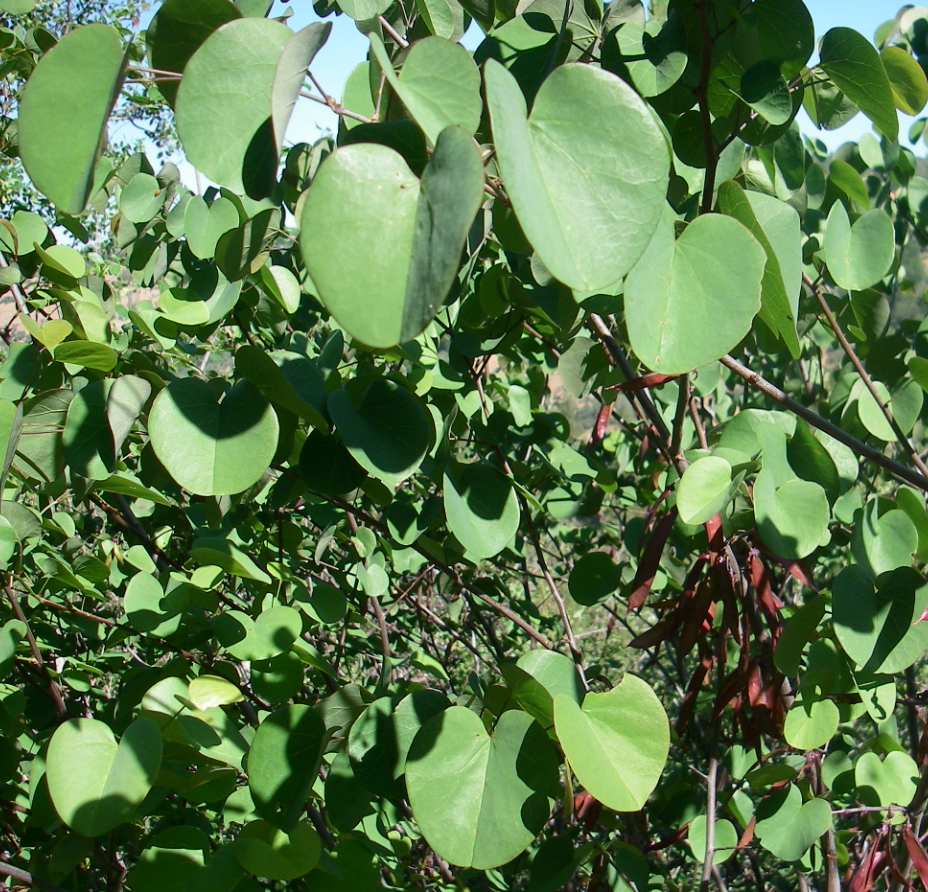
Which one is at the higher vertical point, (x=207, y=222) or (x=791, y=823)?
(x=207, y=222)

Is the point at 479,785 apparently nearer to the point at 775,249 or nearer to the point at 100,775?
the point at 100,775

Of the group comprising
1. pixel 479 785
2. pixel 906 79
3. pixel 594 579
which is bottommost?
pixel 594 579

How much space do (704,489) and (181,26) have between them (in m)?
0.53

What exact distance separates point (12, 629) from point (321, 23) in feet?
2.37

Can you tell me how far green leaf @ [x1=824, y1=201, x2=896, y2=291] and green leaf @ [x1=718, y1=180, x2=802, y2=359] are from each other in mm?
327

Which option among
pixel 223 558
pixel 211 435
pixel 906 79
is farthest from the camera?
pixel 223 558

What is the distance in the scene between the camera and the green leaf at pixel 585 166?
1.14ft

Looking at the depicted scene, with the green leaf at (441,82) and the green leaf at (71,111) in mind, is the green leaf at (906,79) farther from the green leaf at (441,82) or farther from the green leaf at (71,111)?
the green leaf at (71,111)

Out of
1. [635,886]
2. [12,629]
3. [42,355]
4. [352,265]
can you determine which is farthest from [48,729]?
[352,265]

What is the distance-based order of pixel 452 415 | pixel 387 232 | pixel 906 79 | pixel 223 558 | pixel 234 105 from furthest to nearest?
pixel 452 415, pixel 223 558, pixel 906 79, pixel 234 105, pixel 387 232

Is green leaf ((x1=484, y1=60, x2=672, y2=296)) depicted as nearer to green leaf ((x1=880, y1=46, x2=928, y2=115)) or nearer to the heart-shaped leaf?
green leaf ((x1=880, y1=46, x2=928, y2=115))

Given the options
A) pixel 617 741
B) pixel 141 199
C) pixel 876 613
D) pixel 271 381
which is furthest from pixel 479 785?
pixel 141 199

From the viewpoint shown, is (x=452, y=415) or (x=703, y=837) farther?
(x=703, y=837)

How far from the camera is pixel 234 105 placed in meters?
0.45
